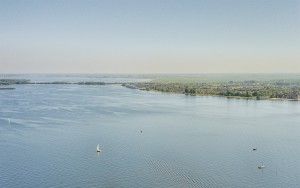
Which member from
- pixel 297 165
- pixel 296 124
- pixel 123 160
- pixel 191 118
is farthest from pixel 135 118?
pixel 297 165

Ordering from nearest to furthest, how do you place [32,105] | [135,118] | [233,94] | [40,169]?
[40,169]
[135,118]
[32,105]
[233,94]

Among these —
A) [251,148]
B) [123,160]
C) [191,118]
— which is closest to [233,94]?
[191,118]

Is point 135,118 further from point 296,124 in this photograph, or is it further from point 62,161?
point 62,161

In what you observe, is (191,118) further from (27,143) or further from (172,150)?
(27,143)

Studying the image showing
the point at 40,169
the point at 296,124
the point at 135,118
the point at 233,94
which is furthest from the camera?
the point at 233,94

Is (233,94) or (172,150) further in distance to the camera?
(233,94)

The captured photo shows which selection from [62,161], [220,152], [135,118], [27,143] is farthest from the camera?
[135,118]

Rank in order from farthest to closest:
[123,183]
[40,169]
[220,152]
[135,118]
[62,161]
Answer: [135,118] < [220,152] < [62,161] < [40,169] < [123,183]
